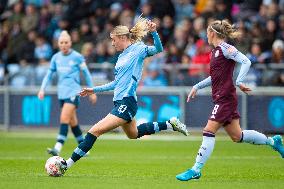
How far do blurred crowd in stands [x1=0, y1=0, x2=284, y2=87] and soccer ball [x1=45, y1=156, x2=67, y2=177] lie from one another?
10.6 m

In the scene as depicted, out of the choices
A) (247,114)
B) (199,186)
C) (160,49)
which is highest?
(160,49)

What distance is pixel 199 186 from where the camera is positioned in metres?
12.0

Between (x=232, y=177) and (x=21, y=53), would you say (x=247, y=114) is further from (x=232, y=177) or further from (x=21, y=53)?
(x=232, y=177)

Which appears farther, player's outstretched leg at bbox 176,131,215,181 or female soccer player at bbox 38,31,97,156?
female soccer player at bbox 38,31,97,156

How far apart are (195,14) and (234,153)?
8.57 meters

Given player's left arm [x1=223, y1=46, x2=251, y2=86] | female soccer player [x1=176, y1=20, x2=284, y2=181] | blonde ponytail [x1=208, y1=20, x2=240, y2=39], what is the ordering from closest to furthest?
player's left arm [x1=223, y1=46, x2=251, y2=86] < female soccer player [x1=176, y1=20, x2=284, y2=181] < blonde ponytail [x1=208, y1=20, x2=240, y2=39]

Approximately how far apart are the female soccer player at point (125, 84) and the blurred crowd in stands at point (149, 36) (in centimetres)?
987

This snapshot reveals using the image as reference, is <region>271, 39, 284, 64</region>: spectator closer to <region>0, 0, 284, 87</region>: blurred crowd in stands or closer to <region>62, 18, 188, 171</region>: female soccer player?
<region>0, 0, 284, 87</region>: blurred crowd in stands

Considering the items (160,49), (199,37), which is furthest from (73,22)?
(160,49)

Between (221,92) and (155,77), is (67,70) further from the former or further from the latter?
(155,77)

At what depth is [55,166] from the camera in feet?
43.7

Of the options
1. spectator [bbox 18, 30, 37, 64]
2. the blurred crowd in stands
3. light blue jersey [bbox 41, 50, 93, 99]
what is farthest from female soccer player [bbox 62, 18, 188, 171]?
spectator [bbox 18, 30, 37, 64]

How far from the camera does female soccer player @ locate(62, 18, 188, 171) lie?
13.3m

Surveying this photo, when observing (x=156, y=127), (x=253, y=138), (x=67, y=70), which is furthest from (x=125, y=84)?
(x=67, y=70)
